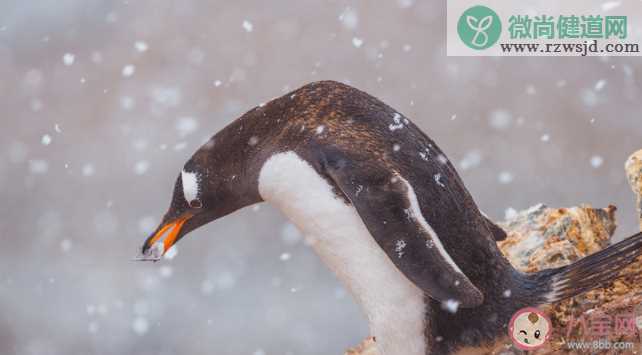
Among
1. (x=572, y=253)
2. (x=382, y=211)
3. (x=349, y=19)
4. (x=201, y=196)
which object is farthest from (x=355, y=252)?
(x=349, y=19)

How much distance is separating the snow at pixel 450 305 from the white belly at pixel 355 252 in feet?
0.11

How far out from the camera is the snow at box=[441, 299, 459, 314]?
108 cm

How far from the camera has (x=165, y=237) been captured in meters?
1.33

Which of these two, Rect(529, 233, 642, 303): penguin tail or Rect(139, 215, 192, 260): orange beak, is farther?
Rect(139, 215, 192, 260): orange beak

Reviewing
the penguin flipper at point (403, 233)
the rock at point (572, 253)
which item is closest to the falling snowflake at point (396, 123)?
the penguin flipper at point (403, 233)

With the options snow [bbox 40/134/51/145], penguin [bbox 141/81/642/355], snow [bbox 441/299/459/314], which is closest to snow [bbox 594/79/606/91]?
penguin [bbox 141/81/642/355]

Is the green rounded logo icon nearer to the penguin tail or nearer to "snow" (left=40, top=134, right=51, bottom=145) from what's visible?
the penguin tail

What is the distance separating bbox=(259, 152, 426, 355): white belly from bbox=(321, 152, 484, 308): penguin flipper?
6 cm

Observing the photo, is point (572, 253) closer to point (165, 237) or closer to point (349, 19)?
point (165, 237)

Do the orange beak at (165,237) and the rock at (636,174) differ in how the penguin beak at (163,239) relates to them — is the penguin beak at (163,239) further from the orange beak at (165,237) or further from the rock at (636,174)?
the rock at (636,174)

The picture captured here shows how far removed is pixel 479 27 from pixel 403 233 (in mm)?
557

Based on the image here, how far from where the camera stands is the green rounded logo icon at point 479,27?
149 cm

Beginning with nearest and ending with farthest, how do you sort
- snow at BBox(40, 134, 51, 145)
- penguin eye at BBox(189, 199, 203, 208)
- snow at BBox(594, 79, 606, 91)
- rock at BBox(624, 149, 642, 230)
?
1. penguin eye at BBox(189, 199, 203, 208)
2. rock at BBox(624, 149, 642, 230)
3. snow at BBox(594, 79, 606, 91)
4. snow at BBox(40, 134, 51, 145)

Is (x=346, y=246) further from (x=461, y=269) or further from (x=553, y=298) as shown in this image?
(x=553, y=298)
